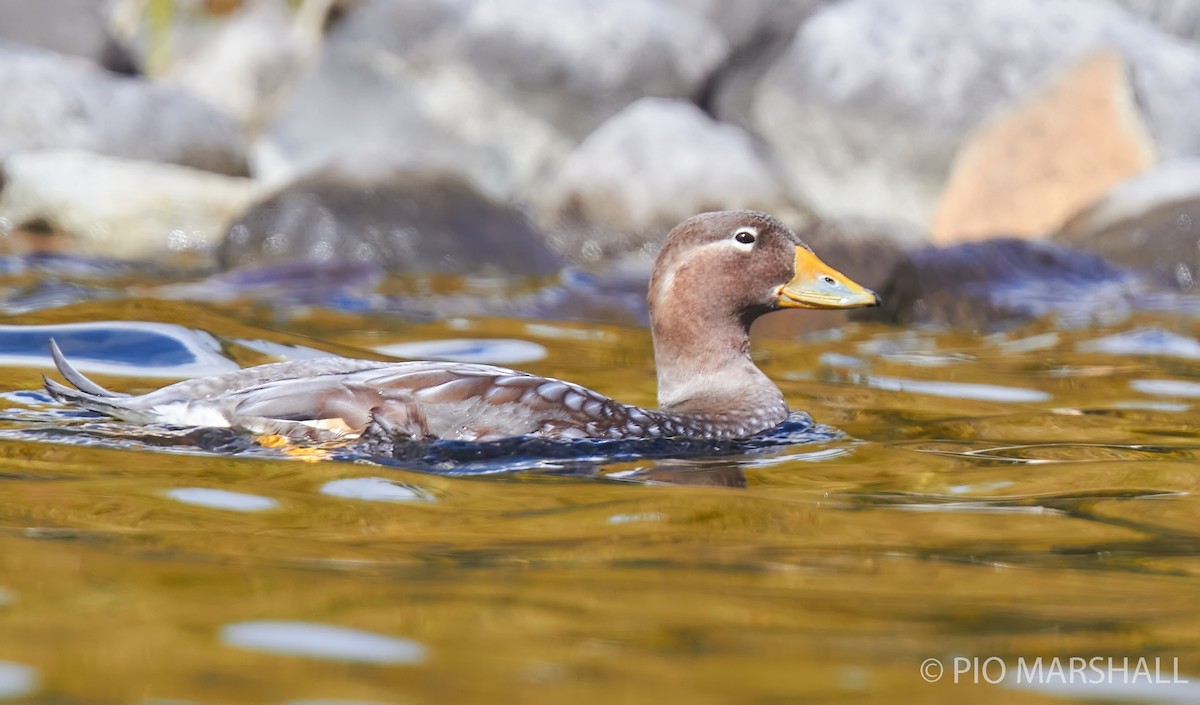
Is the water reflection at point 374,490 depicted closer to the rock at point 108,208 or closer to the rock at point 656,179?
the rock at point 108,208

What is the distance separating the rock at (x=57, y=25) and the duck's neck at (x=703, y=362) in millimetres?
12813

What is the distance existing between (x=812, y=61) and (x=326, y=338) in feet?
23.9

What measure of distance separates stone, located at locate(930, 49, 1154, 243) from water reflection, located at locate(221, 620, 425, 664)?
10.1 m

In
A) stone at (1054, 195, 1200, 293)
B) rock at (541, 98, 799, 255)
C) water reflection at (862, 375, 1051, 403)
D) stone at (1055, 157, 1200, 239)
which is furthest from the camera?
rock at (541, 98, 799, 255)

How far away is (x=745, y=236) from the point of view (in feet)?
17.6

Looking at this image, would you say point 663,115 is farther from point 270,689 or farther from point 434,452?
point 270,689

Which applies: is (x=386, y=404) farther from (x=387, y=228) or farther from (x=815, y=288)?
(x=387, y=228)

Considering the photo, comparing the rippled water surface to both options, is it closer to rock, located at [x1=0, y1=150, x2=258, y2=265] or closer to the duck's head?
Result: the duck's head

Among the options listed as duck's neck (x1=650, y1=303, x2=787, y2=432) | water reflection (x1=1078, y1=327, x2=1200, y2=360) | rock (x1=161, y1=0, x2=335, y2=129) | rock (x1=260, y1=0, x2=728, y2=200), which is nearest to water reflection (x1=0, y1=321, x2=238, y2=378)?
duck's neck (x1=650, y1=303, x2=787, y2=432)

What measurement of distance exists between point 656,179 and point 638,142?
0.43 metres

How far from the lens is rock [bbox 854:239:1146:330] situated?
8.89 meters

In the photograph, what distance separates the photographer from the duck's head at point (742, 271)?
5352mm

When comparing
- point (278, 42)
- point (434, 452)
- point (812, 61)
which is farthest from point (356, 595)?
point (278, 42)

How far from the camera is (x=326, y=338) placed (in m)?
7.30
